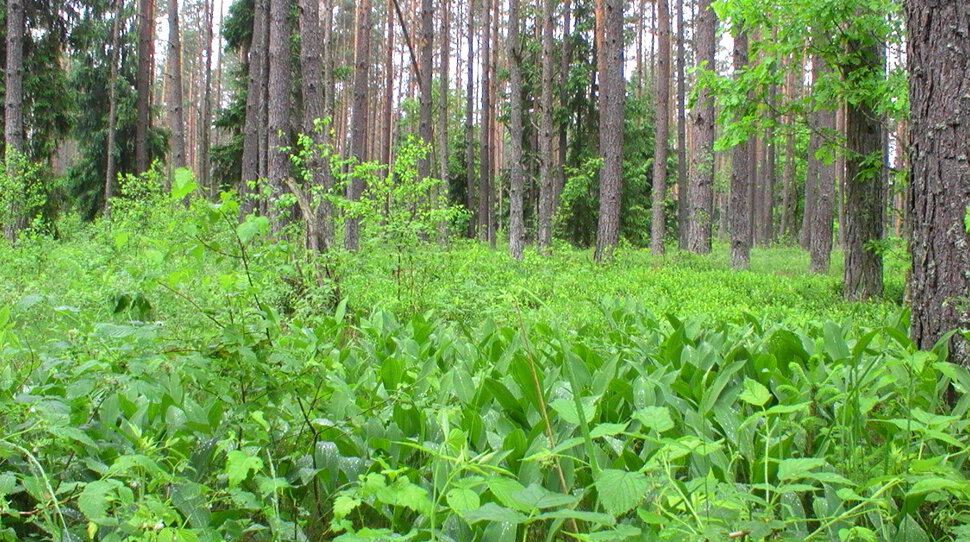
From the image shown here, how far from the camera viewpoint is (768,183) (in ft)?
103

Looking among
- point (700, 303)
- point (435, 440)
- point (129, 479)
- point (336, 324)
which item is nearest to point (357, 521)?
point (435, 440)

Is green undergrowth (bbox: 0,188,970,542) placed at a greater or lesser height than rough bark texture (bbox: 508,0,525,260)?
lesser

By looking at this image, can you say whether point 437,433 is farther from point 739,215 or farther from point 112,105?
point 112,105

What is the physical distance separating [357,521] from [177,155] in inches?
756

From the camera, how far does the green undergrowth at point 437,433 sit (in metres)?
1.70

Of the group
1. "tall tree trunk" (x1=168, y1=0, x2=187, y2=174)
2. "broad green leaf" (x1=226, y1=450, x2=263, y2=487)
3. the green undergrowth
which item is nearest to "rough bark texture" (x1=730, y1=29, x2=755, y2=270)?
the green undergrowth

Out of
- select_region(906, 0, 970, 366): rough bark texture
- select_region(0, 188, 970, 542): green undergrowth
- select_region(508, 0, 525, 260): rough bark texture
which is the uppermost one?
select_region(508, 0, 525, 260): rough bark texture

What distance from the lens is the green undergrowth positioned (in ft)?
5.57

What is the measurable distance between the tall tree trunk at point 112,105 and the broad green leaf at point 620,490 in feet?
71.1

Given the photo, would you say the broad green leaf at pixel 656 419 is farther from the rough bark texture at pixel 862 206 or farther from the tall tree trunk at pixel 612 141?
the tall tree trunk at pixel 612 141

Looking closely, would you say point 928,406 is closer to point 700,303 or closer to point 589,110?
point 700,303

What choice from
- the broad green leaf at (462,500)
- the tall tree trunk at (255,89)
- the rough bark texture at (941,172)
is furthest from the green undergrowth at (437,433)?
the tall tree trunk at (255,89)

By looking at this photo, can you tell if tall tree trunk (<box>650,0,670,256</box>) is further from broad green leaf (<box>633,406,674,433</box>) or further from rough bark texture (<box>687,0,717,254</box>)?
broad green leaf (<box>633,406,674,433</box>)

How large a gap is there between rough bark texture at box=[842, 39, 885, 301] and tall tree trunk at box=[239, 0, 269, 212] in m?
12.9
